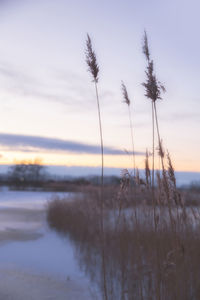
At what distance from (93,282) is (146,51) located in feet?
9.05

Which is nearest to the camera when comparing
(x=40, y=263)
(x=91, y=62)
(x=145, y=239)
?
(x=91, y=62)

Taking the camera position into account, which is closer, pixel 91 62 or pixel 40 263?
pixel 91 62

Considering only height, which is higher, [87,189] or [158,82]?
[158,82]

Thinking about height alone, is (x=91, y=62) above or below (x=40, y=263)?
above

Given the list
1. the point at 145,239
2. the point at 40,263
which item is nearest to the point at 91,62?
the point at 145,239

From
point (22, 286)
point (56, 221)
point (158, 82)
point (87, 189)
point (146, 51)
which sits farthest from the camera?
point (87, 189)

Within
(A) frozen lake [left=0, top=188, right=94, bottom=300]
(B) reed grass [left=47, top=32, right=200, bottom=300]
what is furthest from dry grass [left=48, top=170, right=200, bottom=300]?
(A) frozen lake [left=0, top=188, right=94, bottom=300]

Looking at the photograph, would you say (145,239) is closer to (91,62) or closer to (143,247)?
(143,247)

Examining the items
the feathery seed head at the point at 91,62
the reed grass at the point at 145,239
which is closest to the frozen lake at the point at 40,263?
the reed grass at the point at 145,239

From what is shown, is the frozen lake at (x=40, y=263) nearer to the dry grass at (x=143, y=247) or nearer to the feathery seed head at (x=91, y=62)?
the dry grass at (x=143, y=247)

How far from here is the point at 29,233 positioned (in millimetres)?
6461

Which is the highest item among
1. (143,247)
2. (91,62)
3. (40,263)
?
(91,62)

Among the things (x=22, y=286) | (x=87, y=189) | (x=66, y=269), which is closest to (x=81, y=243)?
(x=66, y=269)

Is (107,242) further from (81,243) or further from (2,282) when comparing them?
(2,282)
